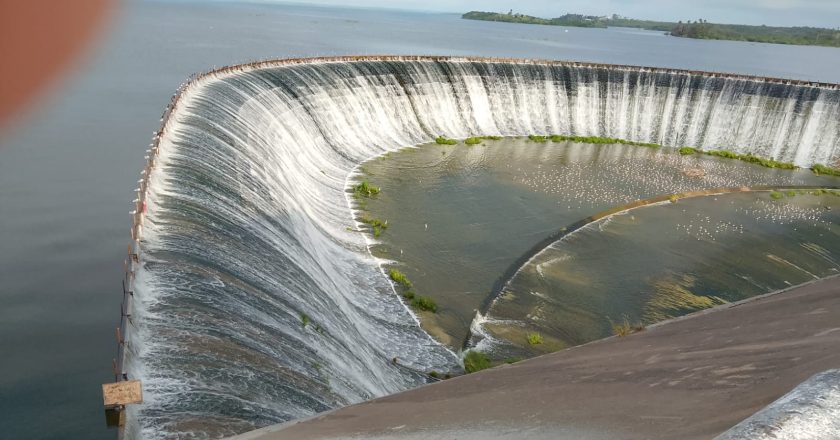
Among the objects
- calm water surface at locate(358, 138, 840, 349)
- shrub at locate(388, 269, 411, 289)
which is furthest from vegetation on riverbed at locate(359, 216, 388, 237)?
shrub at locate(388, 269, 411, 289)

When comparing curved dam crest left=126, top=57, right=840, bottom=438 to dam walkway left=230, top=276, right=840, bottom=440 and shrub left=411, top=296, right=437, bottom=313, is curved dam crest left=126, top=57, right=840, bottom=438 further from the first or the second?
dam walkway left=230, top=276, right=840, bottom=440

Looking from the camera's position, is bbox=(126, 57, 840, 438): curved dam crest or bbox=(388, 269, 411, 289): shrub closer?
bbox=(126, 57, 840, 438): curved dam crest

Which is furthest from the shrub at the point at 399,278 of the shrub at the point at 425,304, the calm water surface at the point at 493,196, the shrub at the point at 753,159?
the shrub at the point at 753,159

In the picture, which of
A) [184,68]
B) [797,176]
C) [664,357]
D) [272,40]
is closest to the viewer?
[664,357]

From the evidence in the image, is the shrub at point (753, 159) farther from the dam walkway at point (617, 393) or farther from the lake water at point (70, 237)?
the lake water at point (70, 237)

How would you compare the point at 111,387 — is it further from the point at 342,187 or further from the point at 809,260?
the point at 809,260

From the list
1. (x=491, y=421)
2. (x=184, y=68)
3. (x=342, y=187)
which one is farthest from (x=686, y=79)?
(x=491, y=421)

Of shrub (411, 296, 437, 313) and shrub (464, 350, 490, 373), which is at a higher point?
shrub (411, 296, 437, 313)

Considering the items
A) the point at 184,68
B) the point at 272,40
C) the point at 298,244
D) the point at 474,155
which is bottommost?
the point at 298,244
